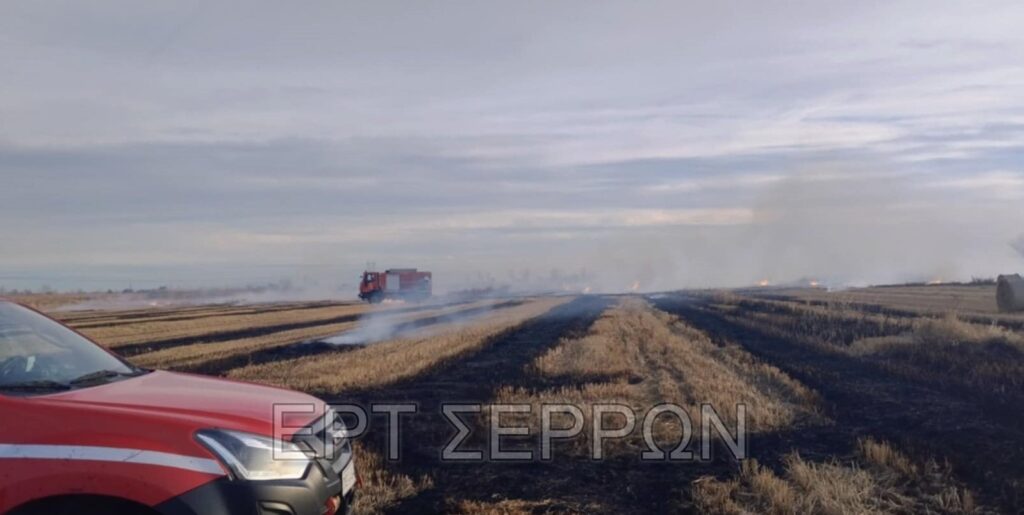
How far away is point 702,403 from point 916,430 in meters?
2.54

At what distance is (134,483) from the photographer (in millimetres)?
4516

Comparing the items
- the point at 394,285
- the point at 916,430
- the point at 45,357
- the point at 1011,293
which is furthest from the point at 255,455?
the point at 394,285

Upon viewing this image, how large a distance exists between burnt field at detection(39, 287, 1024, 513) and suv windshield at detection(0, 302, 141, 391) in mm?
2444

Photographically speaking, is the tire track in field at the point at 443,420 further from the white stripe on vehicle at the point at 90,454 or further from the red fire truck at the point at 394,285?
the red fire truck at the point at 394,285

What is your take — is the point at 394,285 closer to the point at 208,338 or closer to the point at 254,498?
the point at 208,338

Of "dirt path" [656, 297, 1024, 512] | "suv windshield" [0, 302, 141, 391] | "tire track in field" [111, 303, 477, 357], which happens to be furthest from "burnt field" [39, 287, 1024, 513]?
"suv windshield" [0, 302, 141, 391]

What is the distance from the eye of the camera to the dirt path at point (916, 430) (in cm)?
871

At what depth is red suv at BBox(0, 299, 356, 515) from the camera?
4500 millimetres

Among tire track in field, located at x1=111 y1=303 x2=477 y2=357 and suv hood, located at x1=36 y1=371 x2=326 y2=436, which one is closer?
suv hood, located at x1=36 y1=371 x2=326 y2=436

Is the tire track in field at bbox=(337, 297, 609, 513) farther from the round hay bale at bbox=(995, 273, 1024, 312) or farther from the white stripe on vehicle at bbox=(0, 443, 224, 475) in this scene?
the round hay bale at bbox=(995, 273, 1024, 312)

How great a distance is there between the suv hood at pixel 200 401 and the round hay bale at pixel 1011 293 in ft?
101

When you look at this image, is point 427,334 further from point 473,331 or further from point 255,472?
point 255,472

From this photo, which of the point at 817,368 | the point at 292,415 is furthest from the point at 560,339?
the point at 292,415

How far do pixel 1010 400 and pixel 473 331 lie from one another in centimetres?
1768
